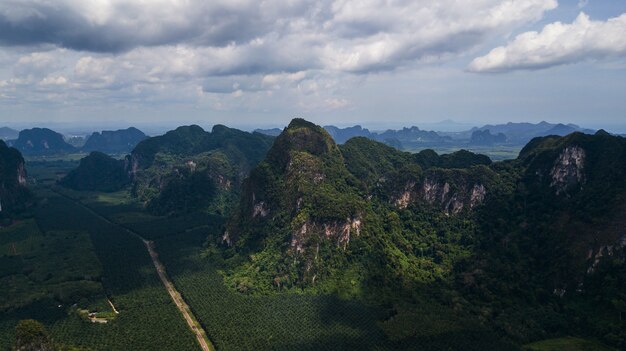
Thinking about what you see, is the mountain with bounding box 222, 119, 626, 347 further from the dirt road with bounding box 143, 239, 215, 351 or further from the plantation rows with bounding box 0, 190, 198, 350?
the plantation rows with bounding box 0, 190, 198, 350

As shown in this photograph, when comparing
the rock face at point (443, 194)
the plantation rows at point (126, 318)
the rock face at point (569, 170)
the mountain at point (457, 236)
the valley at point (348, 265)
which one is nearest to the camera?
the plantation rows at point (126, 318)

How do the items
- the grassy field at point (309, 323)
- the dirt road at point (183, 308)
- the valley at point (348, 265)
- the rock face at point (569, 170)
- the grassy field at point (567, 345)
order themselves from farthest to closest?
the rock face at point (569, 170) < the dirt road at point (183, 308) < the valley at point (348, 265) < the grassy field at point (309, 323) < the grassy field at point (567, 345)

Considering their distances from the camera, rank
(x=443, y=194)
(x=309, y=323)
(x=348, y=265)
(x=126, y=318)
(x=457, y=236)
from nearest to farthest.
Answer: (x=309, y=323) < (x=126, y=318) < (x=348, y=265) < (x=457, y=236) < (x=443, y=194)

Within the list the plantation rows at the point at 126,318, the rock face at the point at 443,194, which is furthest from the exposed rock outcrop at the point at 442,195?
the plantation rows at the point at 126,318

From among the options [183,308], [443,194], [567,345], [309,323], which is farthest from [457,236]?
[183,308]

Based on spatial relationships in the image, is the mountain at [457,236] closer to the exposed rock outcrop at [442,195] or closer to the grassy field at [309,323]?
the exposed rock outcrop at [442,195]

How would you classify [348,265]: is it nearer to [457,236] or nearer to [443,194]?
[457,236]

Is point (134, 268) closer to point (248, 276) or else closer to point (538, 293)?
point (248, 276)
